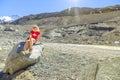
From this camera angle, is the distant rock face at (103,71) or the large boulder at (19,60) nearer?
the distant rock face at (103,71)

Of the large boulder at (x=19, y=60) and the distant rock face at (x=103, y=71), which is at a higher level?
the large boulder at (x=19, y=60)

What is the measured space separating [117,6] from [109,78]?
49296 millimetres

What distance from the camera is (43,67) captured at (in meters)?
15.7

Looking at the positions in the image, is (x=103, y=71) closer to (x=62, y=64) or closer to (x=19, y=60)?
(x=62, y=64)

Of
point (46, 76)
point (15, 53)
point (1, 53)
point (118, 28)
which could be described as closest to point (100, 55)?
point (46, 76)

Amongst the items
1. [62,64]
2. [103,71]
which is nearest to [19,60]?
[62,64]

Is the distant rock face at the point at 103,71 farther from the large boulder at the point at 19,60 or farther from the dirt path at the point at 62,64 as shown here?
the large boulder at the point at 19,60

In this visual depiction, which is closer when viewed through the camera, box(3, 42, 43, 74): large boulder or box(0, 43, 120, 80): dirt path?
box(0, 43, 120, 80): dirt path

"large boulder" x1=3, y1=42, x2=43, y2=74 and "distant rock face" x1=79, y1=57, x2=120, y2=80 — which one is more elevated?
"large boulder" x1=3, y1=42, x2=43, y2=74

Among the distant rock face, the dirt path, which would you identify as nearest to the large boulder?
the dirt path

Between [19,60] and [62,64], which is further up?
[19,60]

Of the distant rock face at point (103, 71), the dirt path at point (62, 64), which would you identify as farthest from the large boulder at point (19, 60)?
the distant rock face at point (103, 71)

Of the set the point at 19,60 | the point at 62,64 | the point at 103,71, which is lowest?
the point at 103,71

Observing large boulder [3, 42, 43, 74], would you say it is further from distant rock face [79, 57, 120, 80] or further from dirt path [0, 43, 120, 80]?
distant rock face [79, 57, 120, 80]
